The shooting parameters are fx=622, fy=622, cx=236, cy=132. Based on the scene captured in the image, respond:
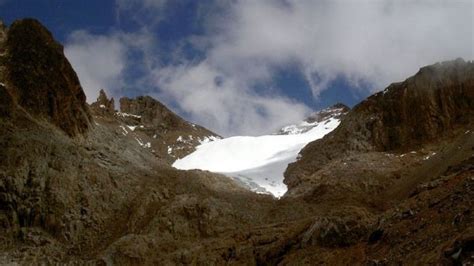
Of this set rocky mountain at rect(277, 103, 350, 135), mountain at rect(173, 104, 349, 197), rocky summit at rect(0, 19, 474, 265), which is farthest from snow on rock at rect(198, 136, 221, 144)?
rocky summit at rect(0, 19, 474, 265)

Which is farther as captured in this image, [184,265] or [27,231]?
[27,231]

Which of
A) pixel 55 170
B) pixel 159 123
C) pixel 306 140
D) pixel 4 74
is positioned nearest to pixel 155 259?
pixel 55 170

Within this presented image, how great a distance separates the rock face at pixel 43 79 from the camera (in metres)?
54.8

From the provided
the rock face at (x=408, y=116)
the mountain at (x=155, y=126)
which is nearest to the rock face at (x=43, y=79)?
the mountain at (x=155, y=126)

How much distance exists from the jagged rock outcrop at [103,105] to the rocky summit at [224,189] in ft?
67.5

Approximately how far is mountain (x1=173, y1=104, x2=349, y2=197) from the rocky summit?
15.5 ft

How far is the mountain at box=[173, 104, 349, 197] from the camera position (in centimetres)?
7088

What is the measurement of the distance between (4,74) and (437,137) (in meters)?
40.3

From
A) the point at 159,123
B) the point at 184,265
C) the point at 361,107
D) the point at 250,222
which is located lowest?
the point at 184,265

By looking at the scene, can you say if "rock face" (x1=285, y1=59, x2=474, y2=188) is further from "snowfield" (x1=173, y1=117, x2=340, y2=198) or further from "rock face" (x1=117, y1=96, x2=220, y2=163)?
"rock face" (x1=117, y1=96, x2=220, y2=163)

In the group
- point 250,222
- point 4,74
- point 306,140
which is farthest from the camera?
point 306,140

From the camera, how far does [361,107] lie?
6650 centimetres

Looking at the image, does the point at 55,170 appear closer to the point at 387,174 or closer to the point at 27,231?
the point at 27,231

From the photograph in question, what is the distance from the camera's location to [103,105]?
85.1 meters
